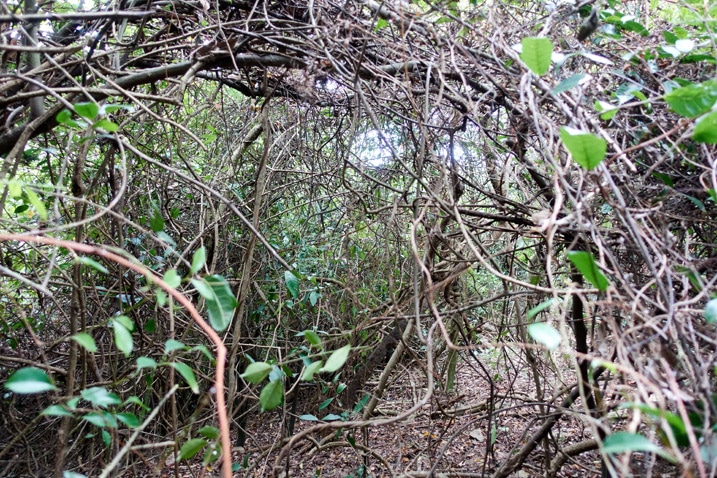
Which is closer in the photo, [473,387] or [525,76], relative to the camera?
→ [525,76]

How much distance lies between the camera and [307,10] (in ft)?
5.15

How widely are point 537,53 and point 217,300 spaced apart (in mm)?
716

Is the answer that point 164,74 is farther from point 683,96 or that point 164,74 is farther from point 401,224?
point 683,96

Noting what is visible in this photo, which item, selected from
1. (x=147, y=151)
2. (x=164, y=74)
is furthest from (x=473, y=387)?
(x=164, y=74)

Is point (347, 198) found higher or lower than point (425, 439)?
higher

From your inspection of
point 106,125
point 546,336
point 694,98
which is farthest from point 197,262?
point 694,98

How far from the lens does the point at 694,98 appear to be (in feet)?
2.55

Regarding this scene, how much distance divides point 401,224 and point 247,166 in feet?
3.82

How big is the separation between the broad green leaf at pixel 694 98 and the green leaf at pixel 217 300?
2.70 ft

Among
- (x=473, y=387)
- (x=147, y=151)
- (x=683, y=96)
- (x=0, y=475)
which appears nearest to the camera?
(x=683, y=96)

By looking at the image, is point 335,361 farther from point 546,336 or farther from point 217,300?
point 546,336

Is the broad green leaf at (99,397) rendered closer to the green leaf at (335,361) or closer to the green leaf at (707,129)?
the green leaf at (335,361)

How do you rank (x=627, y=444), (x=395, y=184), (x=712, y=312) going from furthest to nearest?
(x=395, y=184)
(x=712, y=312)
(x=627, y=444)

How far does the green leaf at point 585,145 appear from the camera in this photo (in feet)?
Result: 2.26
